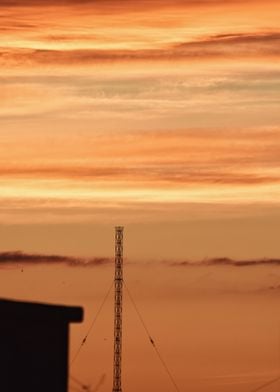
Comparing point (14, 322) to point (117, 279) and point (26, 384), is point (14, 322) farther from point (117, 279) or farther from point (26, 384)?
point (117, 279)

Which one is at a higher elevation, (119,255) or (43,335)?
(119,255)

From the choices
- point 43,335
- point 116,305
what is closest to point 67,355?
point 43,335

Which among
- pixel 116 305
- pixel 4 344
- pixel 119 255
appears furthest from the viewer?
pixel 116 305

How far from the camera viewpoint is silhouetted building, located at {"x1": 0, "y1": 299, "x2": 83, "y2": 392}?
→ 52.9 meters

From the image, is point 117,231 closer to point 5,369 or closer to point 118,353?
point 118,353

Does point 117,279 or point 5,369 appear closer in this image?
point 5,369

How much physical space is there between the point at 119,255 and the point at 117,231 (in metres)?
2.70

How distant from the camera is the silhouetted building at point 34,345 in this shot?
2083 inches

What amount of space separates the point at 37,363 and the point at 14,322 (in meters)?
1.30

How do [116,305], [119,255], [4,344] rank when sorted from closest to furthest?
1. [4,344]
2. [119,255]
3. [116,305]

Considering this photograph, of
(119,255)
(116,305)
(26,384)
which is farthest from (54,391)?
(116,305)

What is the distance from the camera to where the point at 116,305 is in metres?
136

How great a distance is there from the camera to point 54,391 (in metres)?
53.7

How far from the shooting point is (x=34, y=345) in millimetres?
53344
